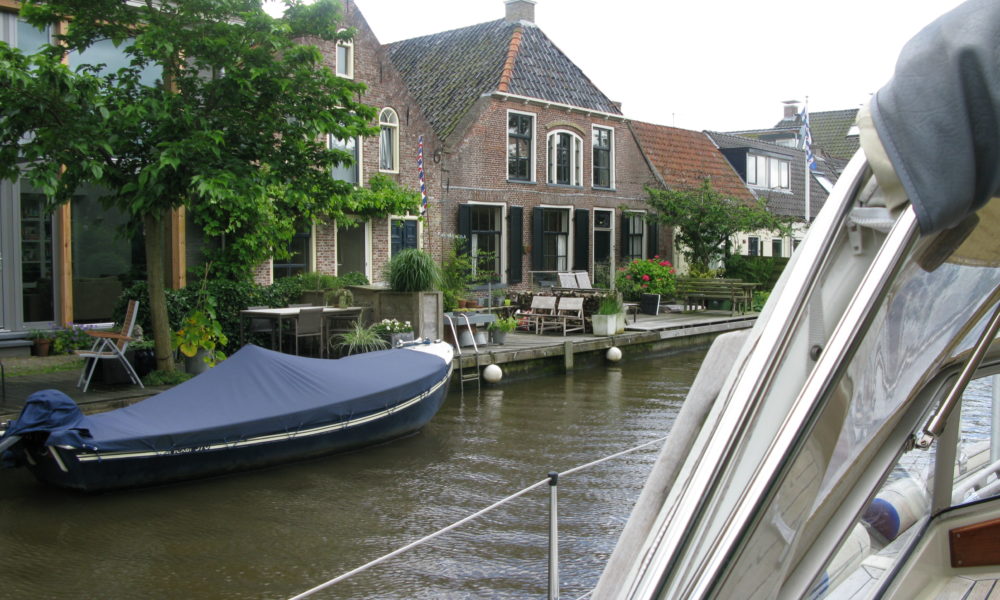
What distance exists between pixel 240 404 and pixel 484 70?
579 inches

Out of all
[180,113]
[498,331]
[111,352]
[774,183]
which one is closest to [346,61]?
[498,331]

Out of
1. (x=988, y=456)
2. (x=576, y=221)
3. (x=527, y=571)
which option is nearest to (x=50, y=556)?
(x=527, y=571)

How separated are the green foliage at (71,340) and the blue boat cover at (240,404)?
13.5 feet

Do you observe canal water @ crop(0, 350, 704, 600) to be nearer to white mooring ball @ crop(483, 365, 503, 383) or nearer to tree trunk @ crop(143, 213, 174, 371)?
tree trunk @ crop(143, 213, 174, 371)

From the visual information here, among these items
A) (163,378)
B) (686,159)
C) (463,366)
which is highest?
(686,159)

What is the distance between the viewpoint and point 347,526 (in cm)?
701

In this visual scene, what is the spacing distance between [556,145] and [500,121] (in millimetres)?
2068

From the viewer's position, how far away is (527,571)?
19.5 feet

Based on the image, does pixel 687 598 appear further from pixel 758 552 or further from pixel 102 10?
pixel 102 10

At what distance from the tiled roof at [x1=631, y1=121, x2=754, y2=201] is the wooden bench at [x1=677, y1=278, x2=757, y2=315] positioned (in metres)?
3.99

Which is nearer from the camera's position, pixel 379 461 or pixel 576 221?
pixel 379 461

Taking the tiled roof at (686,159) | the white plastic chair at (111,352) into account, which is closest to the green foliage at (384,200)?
the white plastic chair at (111,352)

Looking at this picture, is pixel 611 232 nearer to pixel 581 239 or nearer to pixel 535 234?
pixel 581 239

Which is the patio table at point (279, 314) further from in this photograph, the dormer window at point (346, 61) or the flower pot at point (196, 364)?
the dormer window at point (346, 61)
